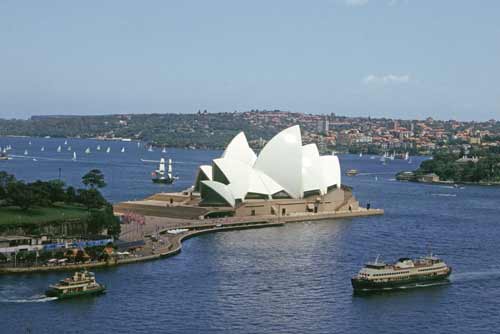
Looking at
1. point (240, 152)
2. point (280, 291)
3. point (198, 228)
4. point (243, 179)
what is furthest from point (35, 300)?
point (240, 152)

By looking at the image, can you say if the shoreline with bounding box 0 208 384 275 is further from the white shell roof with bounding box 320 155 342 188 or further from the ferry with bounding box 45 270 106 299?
the ferry with bounding box 45 270 106 299

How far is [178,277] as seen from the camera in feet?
84.3

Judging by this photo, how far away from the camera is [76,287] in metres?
23.1

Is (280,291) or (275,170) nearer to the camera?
(280,291)

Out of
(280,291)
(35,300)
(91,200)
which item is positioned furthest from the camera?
(91,200)

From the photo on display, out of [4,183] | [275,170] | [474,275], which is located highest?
[275,170]

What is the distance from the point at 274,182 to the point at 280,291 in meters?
18.4

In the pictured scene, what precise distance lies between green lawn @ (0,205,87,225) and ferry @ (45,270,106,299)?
7424mm

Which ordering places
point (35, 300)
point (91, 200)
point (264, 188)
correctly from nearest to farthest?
point (35, 300) < point (91, 200) < point (264, 188)

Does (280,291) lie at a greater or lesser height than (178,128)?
lesser

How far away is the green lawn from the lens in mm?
30562

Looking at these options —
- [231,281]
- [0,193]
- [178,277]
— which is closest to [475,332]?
[231,281]

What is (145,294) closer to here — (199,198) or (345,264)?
(345,264)

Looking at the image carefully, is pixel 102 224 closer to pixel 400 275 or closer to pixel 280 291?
pixel 280 291
